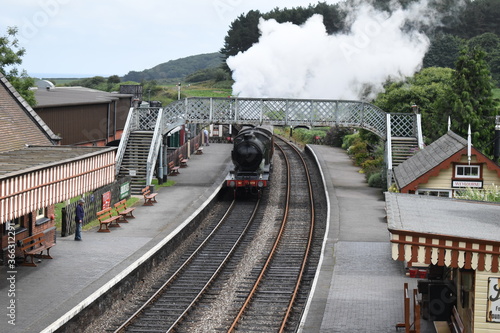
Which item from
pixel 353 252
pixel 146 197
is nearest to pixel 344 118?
pixel 146 197

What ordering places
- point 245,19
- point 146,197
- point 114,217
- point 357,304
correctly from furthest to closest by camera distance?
point 245,19 → point 146,197 → point 114,217 → point 357,304

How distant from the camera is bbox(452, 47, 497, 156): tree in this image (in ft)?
109

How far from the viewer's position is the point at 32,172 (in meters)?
16.8

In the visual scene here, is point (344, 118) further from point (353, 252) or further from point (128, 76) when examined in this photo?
point (128, 76)

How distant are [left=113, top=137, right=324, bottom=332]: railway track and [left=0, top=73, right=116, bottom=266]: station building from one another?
3.54m

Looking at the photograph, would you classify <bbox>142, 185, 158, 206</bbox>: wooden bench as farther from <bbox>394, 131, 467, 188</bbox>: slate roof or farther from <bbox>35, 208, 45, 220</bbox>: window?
<bbox>394, 131, 467, 188</bbox>: slate roof

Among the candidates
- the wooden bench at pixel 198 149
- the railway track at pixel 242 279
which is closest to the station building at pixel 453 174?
the railway track at pixel 242 279

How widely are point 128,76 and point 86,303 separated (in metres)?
187

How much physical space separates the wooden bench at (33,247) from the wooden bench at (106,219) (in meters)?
3.95

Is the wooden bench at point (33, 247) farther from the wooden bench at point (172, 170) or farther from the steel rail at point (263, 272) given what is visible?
the wooden bench at point (172, 170)

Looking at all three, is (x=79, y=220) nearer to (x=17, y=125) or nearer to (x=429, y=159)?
(x=17, y=125)

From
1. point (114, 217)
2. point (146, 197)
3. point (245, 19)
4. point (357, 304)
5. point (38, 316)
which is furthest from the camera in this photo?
point (245, 19)

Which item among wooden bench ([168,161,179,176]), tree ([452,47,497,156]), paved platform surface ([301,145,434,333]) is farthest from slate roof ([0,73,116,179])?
tree ([452,47,497,156])

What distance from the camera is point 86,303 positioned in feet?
52.7
